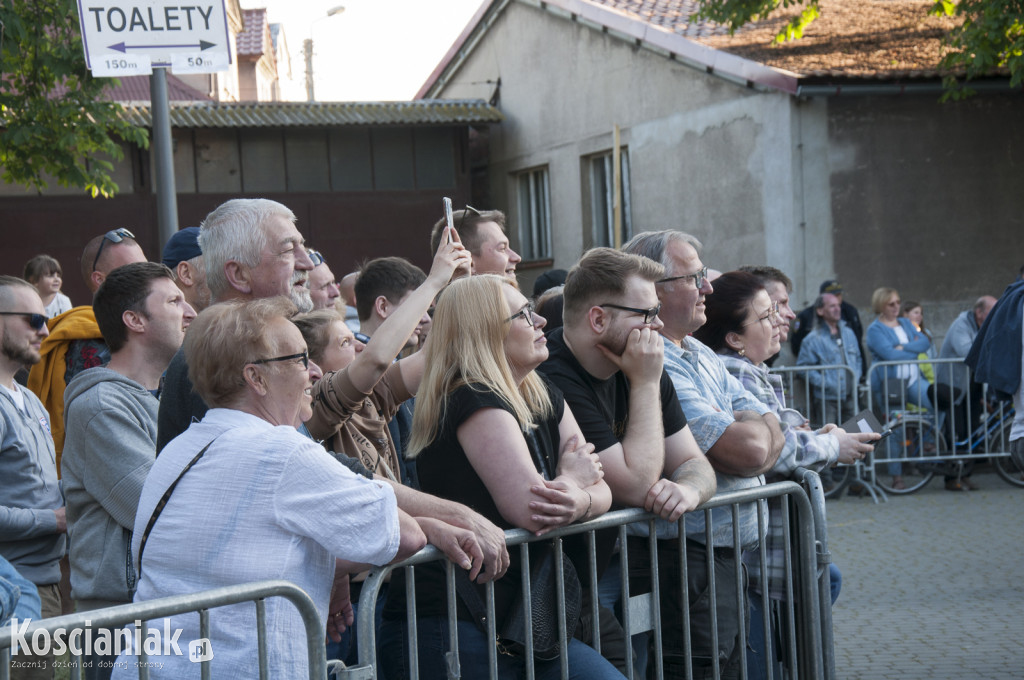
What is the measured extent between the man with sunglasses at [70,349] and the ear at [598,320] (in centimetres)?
209

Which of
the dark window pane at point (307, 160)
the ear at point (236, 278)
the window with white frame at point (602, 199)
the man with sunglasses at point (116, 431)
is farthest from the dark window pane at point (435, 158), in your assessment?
the ear at point (236, 278)

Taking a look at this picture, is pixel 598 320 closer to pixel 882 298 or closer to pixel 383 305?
pixel 383 305

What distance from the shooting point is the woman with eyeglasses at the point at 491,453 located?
312cm

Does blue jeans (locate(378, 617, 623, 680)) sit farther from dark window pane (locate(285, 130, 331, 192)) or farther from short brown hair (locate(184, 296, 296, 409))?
dark window pane (locate(285, 130, 331, 192))

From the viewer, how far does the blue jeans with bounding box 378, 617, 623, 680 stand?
3.12m

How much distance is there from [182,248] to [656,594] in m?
2.24

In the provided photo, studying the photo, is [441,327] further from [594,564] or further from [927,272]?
[927,272]

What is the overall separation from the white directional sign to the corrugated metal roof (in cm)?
1384

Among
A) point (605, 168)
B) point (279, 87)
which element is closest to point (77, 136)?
point (605, 168)

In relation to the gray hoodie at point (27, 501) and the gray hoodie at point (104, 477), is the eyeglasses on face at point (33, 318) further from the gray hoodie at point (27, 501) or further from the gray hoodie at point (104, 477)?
the gray hoodie at point (104, 477)

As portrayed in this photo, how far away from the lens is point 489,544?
2.98 meters

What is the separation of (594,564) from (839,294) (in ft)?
31.6

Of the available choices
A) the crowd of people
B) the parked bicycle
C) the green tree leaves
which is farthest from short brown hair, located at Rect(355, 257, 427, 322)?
the parked bicycle

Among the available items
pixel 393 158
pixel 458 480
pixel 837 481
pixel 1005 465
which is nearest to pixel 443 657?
pixel 458 480
